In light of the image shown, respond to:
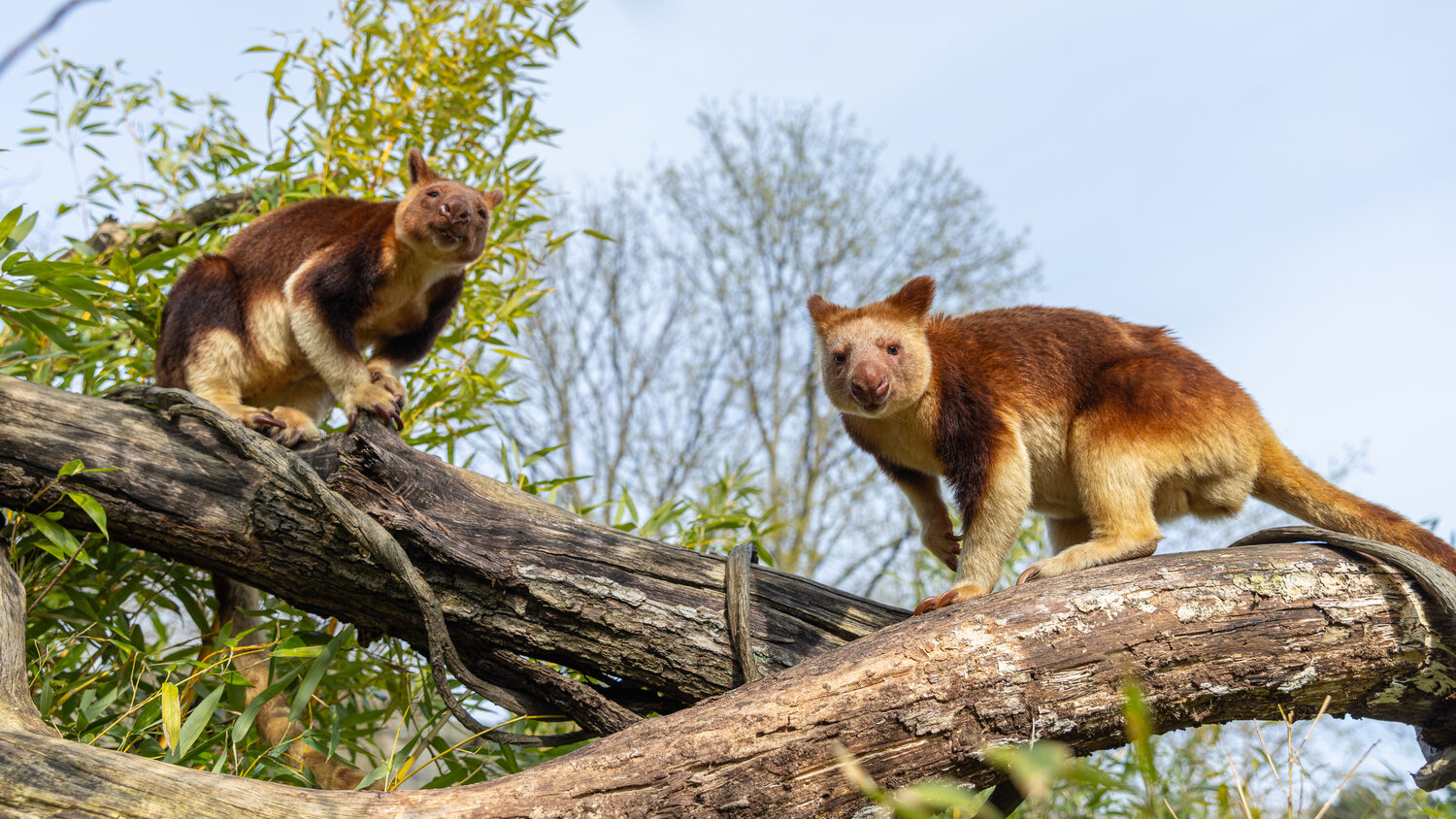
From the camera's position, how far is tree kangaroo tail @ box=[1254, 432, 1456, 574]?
9.55ft

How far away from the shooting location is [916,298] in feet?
12.2

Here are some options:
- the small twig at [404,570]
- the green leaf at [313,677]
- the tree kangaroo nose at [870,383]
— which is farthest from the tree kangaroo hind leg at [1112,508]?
the green leaf at [313,677]

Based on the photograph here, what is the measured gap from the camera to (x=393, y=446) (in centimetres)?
297

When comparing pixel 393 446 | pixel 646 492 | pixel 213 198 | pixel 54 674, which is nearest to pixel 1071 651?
pixel 393 446

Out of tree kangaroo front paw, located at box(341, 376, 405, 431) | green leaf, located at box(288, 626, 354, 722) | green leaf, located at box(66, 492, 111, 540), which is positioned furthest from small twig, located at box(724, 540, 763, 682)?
green leaf, located at box(66, 492, 111, 540)

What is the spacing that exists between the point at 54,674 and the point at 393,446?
144cm

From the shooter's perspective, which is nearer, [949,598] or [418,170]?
[949,598]

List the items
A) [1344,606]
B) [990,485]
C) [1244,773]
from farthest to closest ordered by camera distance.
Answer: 1. [1244,773]
2. [990,485]
3. [1344,606]

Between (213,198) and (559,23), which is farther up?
(559,23)

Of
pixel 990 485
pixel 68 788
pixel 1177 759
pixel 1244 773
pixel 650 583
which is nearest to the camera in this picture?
pixel 68 788

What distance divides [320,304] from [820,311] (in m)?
1.98

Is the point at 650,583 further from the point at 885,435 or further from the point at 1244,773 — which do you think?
the point at 1244,773

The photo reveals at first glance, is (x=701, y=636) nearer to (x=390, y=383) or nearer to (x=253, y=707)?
(x=253, y=707)

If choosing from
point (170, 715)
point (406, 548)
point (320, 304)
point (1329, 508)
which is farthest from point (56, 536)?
point (1329, 508)
